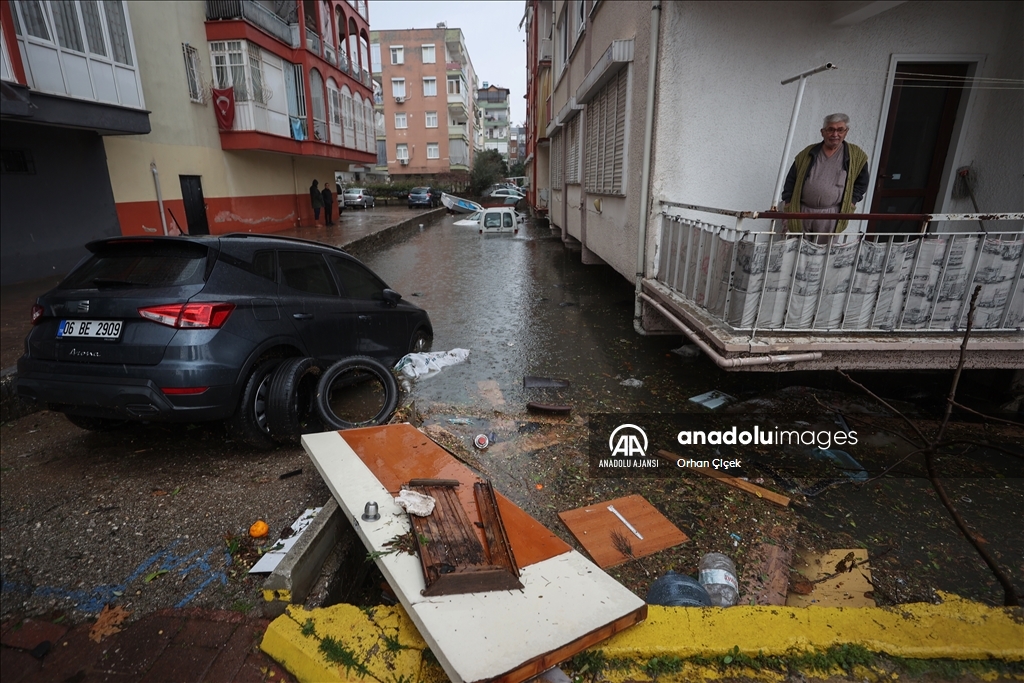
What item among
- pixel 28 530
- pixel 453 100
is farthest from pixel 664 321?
pixel 453 100

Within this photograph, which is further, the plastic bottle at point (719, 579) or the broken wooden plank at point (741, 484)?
the broken wooden plank at point (741, 484)

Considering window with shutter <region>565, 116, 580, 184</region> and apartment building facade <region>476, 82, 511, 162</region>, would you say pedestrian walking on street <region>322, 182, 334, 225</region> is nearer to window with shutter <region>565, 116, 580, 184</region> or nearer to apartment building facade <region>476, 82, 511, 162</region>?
window with shutter <region>565, 116, 580, 184</region>

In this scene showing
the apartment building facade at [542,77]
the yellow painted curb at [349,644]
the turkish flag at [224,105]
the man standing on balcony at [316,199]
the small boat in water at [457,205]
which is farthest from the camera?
the small boat in water at [457,205]

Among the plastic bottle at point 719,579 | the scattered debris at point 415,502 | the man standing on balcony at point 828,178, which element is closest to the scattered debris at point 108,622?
the scattered debris at point 415,502

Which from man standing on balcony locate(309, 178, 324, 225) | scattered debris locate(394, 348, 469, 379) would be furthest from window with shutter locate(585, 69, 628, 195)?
man standing on balcony locate(309, 178, 324, 225)

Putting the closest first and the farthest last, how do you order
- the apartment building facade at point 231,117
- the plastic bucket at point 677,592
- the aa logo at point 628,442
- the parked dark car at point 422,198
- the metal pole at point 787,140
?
the plastic bucket at point 677,592
the aa logo at point 628,442
the metal pole at point 787,140
the apartment building facade at point 231,117
the parked dark car at point 422,198

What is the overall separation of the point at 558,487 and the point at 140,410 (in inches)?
107

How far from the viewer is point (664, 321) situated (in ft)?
18.1

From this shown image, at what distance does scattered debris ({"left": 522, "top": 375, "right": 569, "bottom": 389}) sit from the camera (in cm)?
515

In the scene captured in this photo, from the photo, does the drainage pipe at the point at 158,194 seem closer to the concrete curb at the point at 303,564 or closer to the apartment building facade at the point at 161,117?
the apartment building facade at the point at 161,117

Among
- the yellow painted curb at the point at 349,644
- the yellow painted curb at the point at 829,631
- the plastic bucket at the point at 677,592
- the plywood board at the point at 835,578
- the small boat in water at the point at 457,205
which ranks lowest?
the plywood board at the point at 835,578

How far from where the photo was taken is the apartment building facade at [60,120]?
8.40 m

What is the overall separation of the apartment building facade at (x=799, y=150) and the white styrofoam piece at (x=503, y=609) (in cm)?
212

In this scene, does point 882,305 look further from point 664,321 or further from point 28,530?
point 28,530
